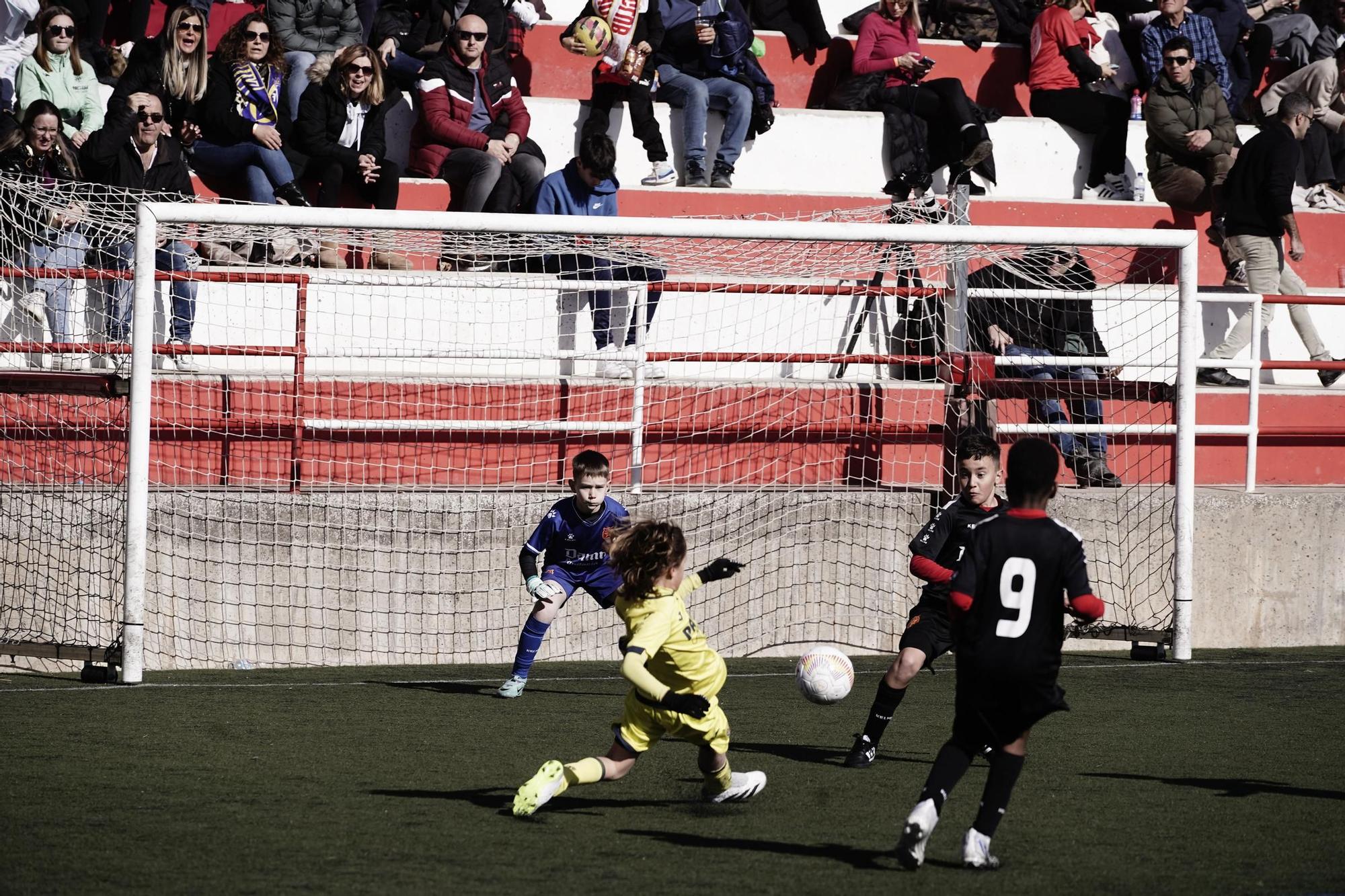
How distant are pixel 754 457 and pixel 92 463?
4.01 m

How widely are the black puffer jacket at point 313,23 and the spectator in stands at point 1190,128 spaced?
6507 millimetres

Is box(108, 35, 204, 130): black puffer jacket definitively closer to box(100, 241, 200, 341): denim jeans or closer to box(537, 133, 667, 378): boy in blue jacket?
box(100, 241, 200, 341): denim jeans

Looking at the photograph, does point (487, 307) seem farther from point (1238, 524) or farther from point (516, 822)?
point (516, 822)

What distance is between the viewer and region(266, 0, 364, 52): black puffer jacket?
11867 mm

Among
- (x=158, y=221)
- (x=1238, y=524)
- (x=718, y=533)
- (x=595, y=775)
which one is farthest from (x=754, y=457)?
(x=595, y=775)

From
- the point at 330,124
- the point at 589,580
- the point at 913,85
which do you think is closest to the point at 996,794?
the point at 589,580

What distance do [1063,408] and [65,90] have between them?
7202 mm

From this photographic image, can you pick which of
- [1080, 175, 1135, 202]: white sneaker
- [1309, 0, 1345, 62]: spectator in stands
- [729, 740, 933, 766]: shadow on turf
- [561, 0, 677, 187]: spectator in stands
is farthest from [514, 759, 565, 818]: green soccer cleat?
[1309, 0, 1345, 62]: spectator in stands

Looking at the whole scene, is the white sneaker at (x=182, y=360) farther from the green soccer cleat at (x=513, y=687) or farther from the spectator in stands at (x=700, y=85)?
the spectator in stands at (x=700, y=85)

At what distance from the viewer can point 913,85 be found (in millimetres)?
13031

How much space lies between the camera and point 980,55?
14.6 m

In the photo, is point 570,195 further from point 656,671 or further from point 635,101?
point 656,671

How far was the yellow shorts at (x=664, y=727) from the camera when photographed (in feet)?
16.6

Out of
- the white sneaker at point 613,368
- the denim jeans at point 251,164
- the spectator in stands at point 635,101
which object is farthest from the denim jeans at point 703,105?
the denim jeans at point 251,164
